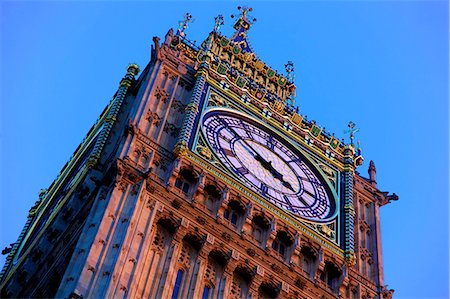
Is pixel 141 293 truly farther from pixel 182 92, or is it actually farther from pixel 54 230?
pixel 182 92

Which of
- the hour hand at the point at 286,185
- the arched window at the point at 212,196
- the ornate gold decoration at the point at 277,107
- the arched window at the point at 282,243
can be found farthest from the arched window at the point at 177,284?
the ornate gold decoration at the point at 277,107

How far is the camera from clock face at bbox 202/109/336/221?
3650 centimetres

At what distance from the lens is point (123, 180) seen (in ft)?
106

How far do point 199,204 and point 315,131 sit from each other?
10.3m

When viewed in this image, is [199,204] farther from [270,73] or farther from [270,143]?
[270,73]

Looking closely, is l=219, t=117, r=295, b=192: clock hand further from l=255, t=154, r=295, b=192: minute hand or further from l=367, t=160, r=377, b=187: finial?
l=367, t=160, r=377, b=187: finial

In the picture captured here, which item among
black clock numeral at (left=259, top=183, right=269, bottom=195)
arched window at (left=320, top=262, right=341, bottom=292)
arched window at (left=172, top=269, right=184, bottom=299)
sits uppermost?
black clock numeral at (left=259, top=183, right=269, bottom=195)

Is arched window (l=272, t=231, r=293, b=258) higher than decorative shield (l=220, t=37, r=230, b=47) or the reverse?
the reverse

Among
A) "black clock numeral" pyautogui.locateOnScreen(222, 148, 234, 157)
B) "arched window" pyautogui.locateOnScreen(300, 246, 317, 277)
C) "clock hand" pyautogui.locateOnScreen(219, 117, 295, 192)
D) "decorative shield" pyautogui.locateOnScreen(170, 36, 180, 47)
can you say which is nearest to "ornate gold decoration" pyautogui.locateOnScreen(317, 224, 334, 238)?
"arched window" pyautogui.locateOnScreen(300, 246, 317, 277)

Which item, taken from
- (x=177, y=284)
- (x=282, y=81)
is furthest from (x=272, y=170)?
(x=282, y=81)

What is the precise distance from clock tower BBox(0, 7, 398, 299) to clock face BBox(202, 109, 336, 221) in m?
0.06

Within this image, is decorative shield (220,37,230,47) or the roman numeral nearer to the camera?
the roman numeral

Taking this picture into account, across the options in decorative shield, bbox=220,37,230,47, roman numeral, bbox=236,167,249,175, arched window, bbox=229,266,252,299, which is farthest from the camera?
decorative shield, bbox=220,37,230,47

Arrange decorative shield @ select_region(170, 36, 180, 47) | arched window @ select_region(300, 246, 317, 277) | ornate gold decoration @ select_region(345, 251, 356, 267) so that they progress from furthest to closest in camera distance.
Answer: decorative shield @ select_region(170, 36, 180, 47) < ornate gold decoration @ select_region(345, 251, 356, 267) < arched window @ select_region(300, 246, 317, 277)
